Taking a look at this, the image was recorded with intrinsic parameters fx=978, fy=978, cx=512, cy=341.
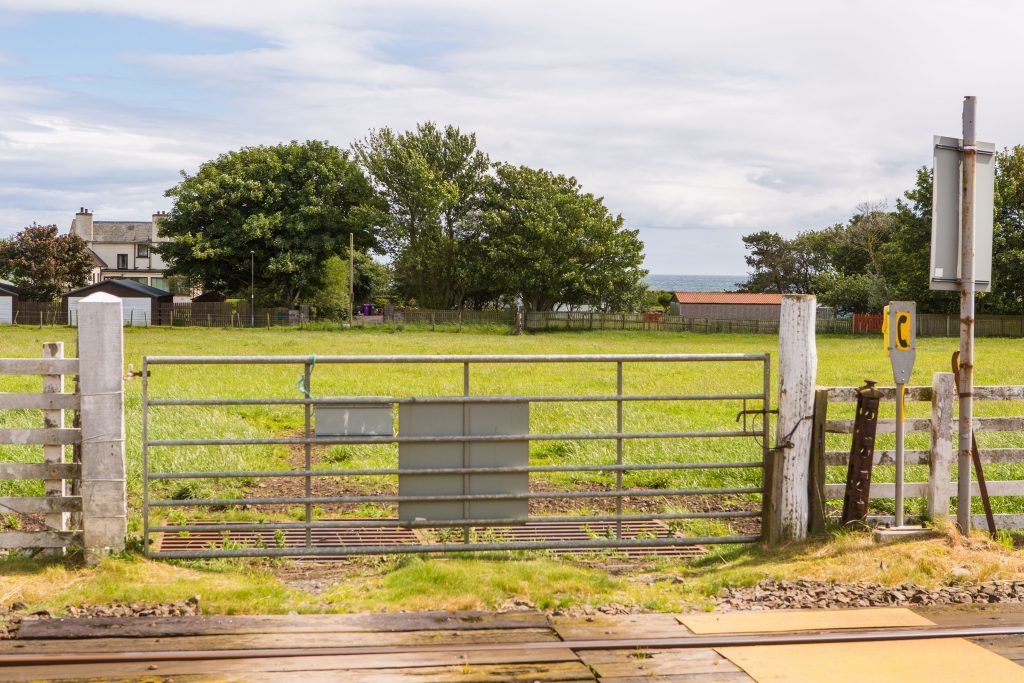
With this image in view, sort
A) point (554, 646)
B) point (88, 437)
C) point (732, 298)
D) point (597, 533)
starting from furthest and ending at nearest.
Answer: point (732, 298)
point (597, 533)
point (88, 437)
point (554, 646)

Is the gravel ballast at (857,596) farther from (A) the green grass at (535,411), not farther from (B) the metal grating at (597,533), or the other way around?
(A) the green grass at (535,411)

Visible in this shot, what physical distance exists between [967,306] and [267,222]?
64.5 metres

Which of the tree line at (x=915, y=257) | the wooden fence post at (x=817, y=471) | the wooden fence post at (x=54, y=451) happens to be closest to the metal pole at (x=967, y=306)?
the wooden fence post at (x=817, y=471)

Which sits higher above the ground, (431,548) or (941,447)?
(941,447)

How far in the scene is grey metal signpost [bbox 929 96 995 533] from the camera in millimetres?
7211

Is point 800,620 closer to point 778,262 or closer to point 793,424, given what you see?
point 793,424

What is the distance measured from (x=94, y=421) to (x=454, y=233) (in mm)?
65443

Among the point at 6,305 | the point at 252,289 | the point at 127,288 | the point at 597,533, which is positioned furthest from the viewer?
the point at 127,288

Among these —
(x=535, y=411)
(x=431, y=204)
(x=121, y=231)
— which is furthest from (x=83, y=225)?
(x=535, y=411)

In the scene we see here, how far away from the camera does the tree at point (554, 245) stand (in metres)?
67.8

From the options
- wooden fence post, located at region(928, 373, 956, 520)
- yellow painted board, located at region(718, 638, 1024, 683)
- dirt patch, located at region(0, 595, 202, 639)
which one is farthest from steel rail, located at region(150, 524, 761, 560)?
yellow painted board, located at region(718, 638, 1024, 683)

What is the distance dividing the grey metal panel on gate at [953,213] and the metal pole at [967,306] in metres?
0.06

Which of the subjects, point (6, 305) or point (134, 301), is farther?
point (134, 301)

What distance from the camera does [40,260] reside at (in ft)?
229
